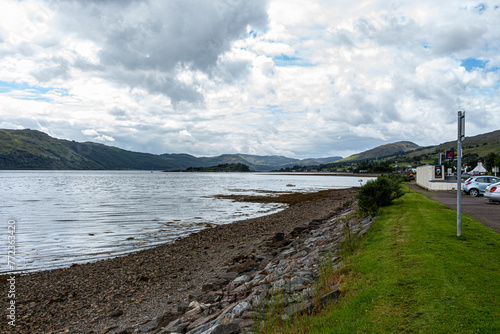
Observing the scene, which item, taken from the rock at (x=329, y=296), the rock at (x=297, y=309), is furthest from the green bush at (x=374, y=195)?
the rock at (x=297, y=309)

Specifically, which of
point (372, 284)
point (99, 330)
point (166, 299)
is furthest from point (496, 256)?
point (99, 330)

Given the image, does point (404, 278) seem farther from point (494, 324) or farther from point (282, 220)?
point (282, 220)

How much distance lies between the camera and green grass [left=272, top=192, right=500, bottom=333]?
4891 millimetres

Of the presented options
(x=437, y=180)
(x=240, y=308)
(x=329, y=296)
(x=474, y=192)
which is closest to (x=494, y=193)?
(x=474, y=192)

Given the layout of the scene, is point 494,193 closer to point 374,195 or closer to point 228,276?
point 374,195

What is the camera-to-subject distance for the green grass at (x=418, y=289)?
193 inches

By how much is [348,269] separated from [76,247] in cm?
1690

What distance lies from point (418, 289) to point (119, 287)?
1021cm

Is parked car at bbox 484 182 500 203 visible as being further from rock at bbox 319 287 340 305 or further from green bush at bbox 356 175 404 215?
rock at bbox 319 287 340 305

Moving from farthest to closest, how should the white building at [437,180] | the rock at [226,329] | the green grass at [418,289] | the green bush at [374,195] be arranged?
the white building at [437,180] → the green bush at [374,195] → the rock at [226,329] → the green grass at [418,289]

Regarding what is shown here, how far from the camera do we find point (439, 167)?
143 ft

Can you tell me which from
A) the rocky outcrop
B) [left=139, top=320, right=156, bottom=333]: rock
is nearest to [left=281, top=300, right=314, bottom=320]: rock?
the rocky outcrop

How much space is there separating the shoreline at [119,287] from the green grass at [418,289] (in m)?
5.60

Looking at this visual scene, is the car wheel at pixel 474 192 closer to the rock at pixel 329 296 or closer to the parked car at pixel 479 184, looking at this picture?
the parked car at pixel 479 184
